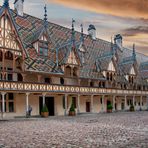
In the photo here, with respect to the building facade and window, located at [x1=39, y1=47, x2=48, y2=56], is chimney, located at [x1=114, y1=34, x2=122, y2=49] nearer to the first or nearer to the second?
the building facade

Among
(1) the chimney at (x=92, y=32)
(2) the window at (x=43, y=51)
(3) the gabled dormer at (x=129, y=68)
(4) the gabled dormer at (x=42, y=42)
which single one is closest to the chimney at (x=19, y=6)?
(4) the gabled dormer at (x=42, y=42)

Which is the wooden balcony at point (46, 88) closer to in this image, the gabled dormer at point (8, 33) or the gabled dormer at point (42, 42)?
the gabled dormer at point (8, 33)

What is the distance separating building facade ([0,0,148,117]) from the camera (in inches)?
1078

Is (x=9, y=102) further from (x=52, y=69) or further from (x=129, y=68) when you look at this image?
(x=129, y=68)

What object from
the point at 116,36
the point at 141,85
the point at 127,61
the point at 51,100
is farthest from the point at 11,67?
the point at 116,36

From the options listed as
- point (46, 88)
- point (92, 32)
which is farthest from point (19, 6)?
point (92, 32)

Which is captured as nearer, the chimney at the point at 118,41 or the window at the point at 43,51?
the window at the point at 43,51

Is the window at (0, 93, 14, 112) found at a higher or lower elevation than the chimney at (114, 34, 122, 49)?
lower

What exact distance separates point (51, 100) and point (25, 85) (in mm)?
7406

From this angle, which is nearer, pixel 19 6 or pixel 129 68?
pixel 19 6

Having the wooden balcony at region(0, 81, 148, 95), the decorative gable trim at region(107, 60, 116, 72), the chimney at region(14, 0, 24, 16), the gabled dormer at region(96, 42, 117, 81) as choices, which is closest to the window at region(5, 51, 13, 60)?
the wooden balcony at region(0, 81, 148, 95)

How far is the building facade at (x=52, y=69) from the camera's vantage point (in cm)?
2739

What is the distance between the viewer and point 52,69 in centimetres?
3188

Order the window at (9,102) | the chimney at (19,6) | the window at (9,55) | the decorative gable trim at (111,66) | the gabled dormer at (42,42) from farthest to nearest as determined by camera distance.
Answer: the decorative gable trim at (111,66) → the chimney at (19,6) → the gabled dormer at (42,42) → the window at (9,55) → the window at (9,102)
